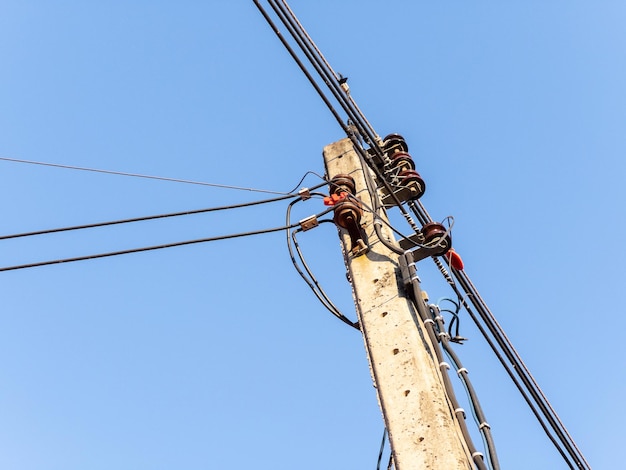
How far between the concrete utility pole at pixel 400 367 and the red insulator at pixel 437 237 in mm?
305

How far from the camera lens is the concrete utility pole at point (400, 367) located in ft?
10.9

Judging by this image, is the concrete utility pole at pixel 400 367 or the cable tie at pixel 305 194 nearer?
the concrete utility pole at pixel 400 367

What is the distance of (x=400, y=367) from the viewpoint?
376cm

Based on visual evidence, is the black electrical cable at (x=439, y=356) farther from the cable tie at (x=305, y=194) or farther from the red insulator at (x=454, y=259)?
the cable tie at (x=305, y=194)

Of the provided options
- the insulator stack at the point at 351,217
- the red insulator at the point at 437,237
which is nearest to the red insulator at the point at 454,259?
the red insulator at the point at 437,237

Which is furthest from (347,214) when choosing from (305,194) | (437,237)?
(305,194)

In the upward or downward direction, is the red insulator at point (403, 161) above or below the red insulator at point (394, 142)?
below

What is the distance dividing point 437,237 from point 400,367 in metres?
1.38

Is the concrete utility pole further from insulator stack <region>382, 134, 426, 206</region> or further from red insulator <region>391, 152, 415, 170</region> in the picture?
red insulator <region>391, 152, 415, 170</region>

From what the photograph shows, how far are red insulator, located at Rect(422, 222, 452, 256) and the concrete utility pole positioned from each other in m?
0.30

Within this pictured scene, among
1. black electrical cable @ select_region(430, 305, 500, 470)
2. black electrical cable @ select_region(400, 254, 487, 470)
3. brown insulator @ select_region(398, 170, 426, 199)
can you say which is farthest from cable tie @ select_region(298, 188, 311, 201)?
black electrical cable @ select_region(430, 305, 500, 470)

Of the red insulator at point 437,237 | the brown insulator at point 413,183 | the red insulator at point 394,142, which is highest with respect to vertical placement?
the red insulator at point 394,142

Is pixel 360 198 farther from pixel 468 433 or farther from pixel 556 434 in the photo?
pixel 556 434

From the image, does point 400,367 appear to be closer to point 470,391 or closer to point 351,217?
point 470,391
